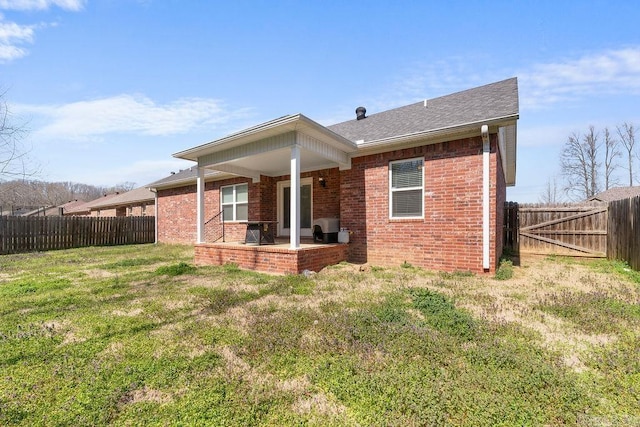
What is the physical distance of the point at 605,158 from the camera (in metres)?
28.0

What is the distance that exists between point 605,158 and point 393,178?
33.5 m

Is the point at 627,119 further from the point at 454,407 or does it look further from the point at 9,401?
the point at 9,401

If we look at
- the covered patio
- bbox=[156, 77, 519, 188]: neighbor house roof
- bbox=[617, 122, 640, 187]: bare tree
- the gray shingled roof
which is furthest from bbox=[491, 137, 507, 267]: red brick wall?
bbox=[617, 122, 640, 187]: bare tree

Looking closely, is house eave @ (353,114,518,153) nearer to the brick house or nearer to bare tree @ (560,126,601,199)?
the brick house

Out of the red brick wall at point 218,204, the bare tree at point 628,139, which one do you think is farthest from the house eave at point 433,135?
the bare tree at point 628,139

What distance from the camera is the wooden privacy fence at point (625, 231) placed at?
6934 mm

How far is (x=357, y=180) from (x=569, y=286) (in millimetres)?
4996

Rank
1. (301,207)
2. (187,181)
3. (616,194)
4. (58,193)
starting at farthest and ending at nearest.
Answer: (58,193), (616,194), (187,181), (301,207)

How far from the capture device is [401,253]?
716cm

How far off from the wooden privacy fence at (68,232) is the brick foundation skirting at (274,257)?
9187 millimetres

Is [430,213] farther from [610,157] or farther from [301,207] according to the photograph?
[610,157]

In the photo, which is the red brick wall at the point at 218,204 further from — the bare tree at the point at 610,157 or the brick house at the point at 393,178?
the bare tree at the point at 610,157

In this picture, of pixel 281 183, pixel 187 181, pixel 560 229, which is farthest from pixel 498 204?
pixel 187 181

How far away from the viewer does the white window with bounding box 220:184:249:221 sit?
432 inches
